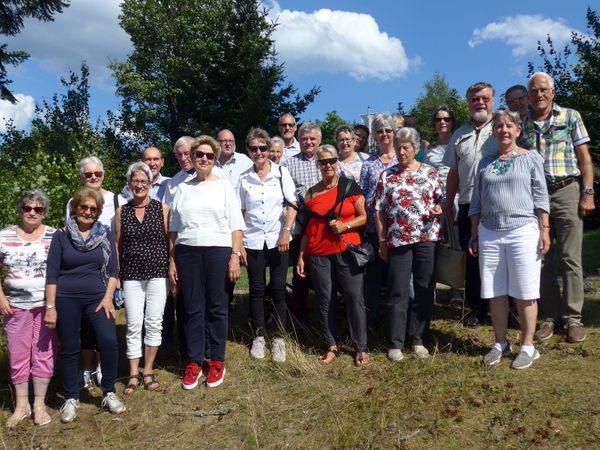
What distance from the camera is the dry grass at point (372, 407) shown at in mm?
4008

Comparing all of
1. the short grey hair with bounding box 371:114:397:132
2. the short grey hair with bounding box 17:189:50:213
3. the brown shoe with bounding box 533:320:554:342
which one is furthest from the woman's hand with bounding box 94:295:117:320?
the brown shoe with bounding box 533:320:554:342

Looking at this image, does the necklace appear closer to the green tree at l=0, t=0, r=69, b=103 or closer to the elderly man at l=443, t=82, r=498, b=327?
the elderly man at l=443, t=82, r=498, b=327

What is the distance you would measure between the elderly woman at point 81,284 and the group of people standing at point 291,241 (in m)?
0.01

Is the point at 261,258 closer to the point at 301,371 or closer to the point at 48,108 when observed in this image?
the point at 301,371

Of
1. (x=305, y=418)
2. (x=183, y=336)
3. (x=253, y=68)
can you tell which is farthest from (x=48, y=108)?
(x=305, y=418)

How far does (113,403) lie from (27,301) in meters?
1.20

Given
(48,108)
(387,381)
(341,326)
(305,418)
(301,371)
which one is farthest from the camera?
(48,108)

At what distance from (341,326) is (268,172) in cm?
217

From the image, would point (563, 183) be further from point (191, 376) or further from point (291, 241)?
point (191, 376)

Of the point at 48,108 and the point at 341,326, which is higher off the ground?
the point at 48,108

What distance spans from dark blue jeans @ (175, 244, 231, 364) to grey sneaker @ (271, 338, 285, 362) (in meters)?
0.59

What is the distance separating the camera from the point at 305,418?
4.51 meters

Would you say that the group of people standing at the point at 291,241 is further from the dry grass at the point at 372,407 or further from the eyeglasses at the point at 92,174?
the dry grass at the point at 372,407

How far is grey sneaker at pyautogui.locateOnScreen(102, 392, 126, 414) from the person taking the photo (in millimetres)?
4926
